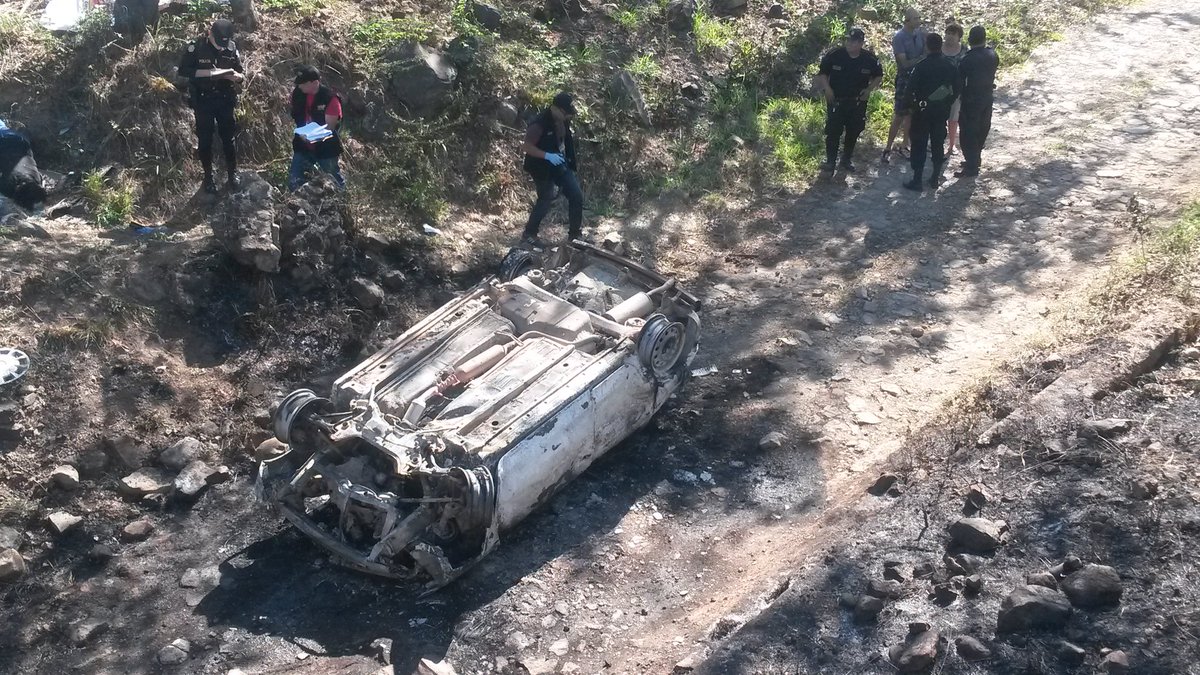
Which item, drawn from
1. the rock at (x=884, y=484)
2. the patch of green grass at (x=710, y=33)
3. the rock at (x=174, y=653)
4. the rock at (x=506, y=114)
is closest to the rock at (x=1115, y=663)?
the rock at (x=884, y=484)

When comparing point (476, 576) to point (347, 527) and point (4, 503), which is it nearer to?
point (347, 527)

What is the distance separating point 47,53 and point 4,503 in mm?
5433

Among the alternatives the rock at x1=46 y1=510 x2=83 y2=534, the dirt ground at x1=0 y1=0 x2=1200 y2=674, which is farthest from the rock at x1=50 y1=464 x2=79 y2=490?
the rock at x1=46 y1=510 x2=83 y2=534

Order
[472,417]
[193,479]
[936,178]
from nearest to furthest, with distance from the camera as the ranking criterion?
[472,417], [193,479], [936,178]

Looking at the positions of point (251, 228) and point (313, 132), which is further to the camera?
point (313, 132)

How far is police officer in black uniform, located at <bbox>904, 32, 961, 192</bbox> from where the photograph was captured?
10609 millimetres

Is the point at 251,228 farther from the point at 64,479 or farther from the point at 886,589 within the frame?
the point at 886,589

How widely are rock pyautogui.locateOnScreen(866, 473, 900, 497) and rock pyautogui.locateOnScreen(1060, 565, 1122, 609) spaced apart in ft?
5.41

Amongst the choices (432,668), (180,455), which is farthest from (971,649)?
(180,455)

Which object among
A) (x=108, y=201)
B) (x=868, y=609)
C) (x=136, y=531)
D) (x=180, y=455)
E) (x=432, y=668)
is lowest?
(x=136, y=531)

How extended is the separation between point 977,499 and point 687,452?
2.22m

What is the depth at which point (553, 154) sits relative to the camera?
31.2 ft

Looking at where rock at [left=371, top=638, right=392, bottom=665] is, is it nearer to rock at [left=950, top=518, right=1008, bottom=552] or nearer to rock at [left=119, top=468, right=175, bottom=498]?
rock at [left=119, top=468, right=175, bottom=498]

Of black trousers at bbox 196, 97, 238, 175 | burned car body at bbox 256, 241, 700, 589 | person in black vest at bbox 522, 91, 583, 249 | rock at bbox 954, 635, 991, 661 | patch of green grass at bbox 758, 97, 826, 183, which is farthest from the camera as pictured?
patch of green grass at bbox 758, 97, 826, 183
